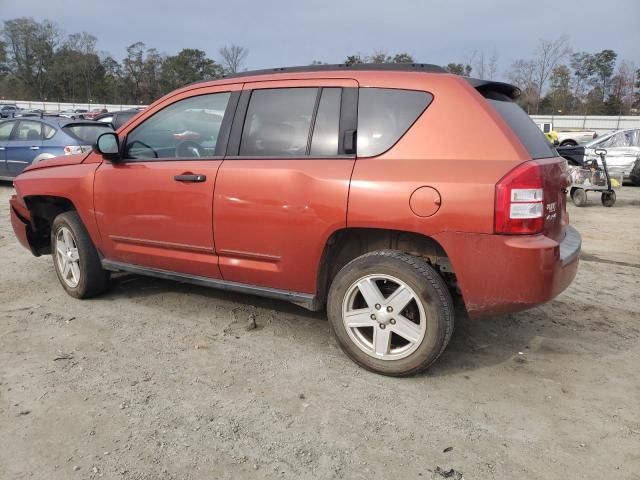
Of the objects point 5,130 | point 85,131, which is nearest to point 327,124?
point 85,131

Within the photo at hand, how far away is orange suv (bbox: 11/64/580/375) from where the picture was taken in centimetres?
281

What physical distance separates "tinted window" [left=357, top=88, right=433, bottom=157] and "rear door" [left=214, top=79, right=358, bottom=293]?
74mm

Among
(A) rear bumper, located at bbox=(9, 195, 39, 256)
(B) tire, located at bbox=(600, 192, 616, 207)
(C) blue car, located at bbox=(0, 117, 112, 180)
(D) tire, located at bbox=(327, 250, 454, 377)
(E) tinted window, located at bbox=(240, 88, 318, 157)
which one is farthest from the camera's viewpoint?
(B) tire, located at bbox=(600, 192, 616, 207)

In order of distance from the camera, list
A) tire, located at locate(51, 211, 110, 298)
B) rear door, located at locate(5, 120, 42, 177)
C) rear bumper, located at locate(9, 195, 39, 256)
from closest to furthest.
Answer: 1. tire, located at locate(51, 211, 110, 298)
2. rear bumper, located at locate(9, 195, 39, 256)
3. rear door, located at locate(5, 120, 42, 177)

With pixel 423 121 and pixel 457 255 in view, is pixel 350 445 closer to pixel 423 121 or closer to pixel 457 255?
pixel 457 255

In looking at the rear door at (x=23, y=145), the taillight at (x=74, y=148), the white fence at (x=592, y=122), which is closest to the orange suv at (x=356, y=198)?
the taillight at (x=74, y=148)

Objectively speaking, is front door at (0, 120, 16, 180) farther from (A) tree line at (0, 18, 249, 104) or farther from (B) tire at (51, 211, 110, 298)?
(A) tree line at (0, 18, 249, 104)

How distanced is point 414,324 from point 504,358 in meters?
0.85

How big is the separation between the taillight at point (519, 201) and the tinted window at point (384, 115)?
69cm

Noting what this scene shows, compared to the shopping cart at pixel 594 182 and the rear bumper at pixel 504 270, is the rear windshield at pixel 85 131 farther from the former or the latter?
the shopping cart at pixel 594 182

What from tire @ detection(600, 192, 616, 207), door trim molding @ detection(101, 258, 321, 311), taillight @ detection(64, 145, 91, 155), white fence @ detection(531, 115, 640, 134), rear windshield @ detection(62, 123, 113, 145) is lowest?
tire @ detection(600, 192, 616, 207)

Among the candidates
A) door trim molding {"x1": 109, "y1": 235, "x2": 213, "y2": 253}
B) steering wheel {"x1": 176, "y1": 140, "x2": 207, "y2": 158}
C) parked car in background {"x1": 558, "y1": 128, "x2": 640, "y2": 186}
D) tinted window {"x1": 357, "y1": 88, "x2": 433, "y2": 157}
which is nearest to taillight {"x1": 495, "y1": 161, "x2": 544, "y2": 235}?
tinted window {"x1": 357, "y1": 88, "x2": 433, "y2": 157}

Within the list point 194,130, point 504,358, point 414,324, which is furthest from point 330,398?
point 194,130

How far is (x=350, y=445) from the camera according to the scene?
2.52 meters
